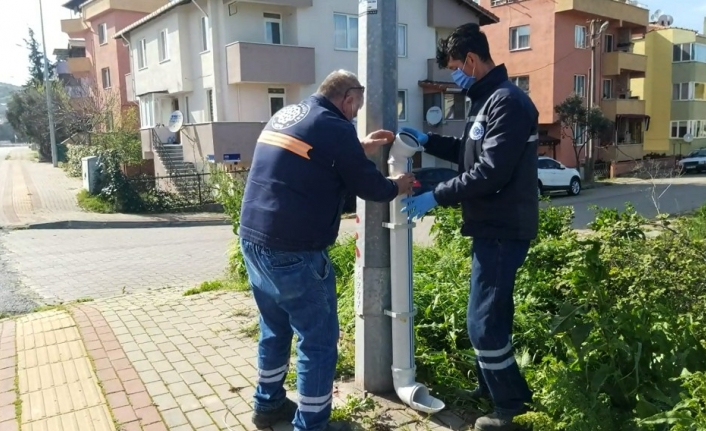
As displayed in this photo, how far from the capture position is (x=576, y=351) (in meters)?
2.92

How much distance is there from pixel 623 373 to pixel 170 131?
2589 centimetres

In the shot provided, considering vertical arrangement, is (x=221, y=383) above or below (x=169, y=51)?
below

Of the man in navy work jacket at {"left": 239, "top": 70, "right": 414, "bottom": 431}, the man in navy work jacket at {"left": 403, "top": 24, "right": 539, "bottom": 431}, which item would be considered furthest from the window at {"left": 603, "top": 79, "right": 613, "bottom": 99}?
the man in navy work jacket at {"left": 239, "top": 70, "right": 414, "bottom": 431}

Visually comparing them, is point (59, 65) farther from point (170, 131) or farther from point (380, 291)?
point (380, 291)

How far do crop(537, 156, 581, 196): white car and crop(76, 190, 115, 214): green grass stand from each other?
15710 millimetres

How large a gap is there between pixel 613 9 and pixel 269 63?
76.0 feet

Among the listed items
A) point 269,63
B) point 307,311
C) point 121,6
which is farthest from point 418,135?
point 121,6

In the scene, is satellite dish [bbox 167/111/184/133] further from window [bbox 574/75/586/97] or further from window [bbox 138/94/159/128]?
window [bbox 574/75/586/97]

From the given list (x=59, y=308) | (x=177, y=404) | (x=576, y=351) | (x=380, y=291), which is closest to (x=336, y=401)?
(x=380, y=291)

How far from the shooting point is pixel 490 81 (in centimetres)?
331

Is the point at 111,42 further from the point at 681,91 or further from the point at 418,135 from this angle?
the point at 681,91

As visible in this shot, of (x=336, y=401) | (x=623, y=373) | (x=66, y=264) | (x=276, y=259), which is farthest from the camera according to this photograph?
(x=66, y=264)

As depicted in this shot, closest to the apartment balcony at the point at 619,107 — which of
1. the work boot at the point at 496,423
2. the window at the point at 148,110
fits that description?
the window at the point at 148,110

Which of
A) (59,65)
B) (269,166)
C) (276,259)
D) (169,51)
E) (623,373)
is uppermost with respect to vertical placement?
(59,65)
